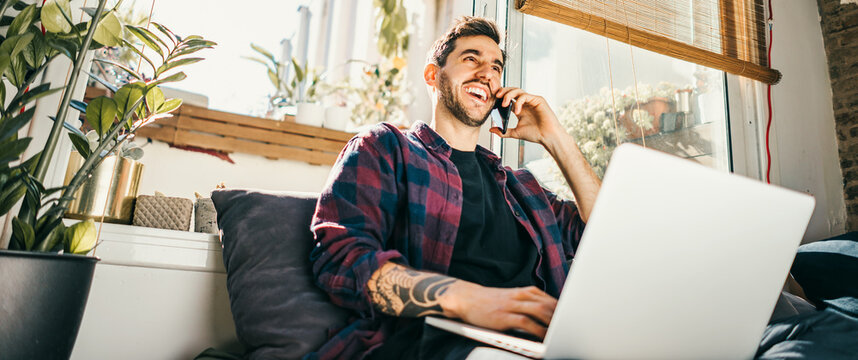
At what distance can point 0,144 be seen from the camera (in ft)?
2.61

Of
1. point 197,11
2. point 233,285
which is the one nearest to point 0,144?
point 233,285

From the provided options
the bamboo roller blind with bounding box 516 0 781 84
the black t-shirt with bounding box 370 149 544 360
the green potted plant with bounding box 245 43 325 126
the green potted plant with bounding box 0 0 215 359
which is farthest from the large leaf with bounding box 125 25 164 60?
the green potted plant with bounding box 245 43 325 126

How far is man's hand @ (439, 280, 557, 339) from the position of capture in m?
0.84

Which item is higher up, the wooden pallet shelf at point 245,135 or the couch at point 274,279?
the wooden pallet shelf at point 245,135

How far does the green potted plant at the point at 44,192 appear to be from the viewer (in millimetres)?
780

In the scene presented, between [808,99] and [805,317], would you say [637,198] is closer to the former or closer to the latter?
[805,317]

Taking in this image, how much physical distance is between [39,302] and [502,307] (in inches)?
27.3

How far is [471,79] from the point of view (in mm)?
1538

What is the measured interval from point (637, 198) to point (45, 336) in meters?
0.86

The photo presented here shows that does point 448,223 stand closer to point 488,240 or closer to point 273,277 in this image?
point 488,240

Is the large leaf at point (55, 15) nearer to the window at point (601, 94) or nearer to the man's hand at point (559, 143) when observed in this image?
the man's hand at point (559, 143)

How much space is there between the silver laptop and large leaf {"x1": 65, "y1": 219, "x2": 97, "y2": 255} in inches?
25.1

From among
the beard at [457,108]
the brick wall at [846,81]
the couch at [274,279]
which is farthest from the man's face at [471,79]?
the brick wall at [846,81]

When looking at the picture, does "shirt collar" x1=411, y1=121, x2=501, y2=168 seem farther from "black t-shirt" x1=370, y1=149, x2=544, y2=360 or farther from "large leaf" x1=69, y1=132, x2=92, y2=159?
"large leaf" x1=69, y1=132, x2=92, y2=159
